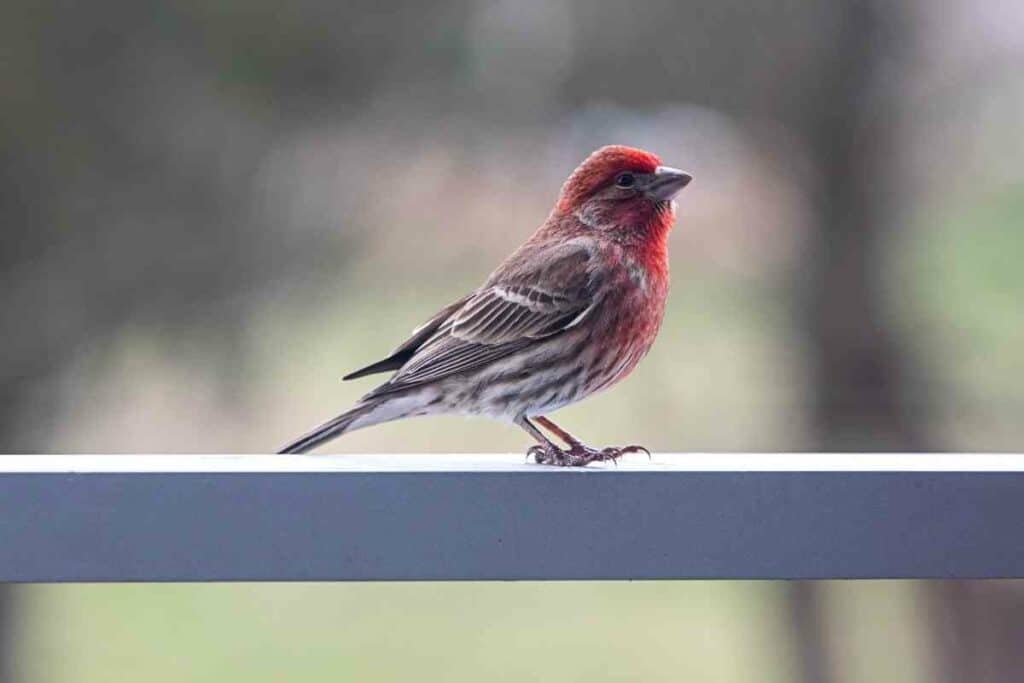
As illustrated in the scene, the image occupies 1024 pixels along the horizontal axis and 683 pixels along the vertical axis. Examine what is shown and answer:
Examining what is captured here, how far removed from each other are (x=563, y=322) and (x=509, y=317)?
0.09 m

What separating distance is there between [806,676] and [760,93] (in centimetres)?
183

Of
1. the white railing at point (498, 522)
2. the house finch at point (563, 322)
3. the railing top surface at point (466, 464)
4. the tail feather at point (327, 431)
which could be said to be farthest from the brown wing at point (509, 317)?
the white railing at point (498, 522)

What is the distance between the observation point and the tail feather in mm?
2092

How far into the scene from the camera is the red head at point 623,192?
7.73 feet

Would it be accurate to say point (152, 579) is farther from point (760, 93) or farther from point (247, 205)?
point (760, 93)

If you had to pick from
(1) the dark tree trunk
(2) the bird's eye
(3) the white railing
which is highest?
(1) the dark tree trunk

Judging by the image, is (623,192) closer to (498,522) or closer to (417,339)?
(417,339)

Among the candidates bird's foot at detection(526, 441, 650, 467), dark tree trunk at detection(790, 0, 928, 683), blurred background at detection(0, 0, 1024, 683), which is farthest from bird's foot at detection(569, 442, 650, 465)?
dark tree trunk at detection(790, 0, 928, 683)

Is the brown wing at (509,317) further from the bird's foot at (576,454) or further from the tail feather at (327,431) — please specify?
the bird's foot at (576,454)

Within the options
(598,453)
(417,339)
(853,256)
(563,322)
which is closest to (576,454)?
(598,453)

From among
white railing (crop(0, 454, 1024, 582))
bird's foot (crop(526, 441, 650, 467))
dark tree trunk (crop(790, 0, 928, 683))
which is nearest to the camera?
white railing (crop(0, 454, 1024, 582))

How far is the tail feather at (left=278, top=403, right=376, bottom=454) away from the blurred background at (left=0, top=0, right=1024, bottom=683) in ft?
6.18

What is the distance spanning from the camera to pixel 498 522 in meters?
1.64

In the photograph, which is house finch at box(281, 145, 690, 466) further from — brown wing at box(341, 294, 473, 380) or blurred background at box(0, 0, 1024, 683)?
blurred background at box(0, 0, 1024, 683)
